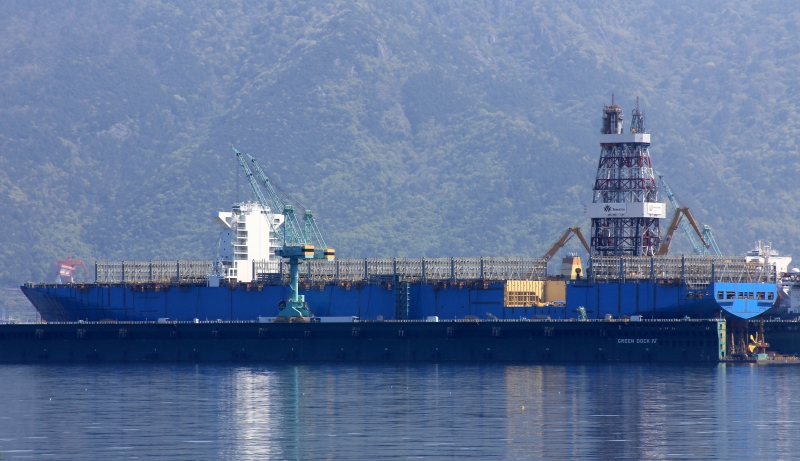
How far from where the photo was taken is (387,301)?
409 feet

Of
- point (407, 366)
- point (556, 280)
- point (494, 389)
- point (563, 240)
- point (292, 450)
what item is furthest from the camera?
point (563, 240)

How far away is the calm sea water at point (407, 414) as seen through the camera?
6159 centimetres

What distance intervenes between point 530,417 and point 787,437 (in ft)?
40.5

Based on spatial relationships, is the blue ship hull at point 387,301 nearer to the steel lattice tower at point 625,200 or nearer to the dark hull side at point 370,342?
the dark hull side at point 370,342

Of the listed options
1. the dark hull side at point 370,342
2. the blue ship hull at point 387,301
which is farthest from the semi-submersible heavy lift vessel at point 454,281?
the dark hull side at point 370,342

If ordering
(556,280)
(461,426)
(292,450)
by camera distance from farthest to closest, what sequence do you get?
(556,280), (461,426), (292,450)

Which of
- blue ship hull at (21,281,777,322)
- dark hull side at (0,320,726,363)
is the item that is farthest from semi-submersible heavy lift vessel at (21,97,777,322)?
dark hull side at (0,320,726,363)

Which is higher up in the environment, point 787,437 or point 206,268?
point 206,268

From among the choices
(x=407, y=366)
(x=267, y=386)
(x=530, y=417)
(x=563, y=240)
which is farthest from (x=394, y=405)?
(x=563, y=240)

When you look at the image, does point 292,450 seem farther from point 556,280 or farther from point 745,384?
point 556,280

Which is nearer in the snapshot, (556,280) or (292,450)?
(292,450)

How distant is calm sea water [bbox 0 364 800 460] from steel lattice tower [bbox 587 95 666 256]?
26.0 m

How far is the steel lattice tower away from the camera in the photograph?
128 m

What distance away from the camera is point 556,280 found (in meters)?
125
